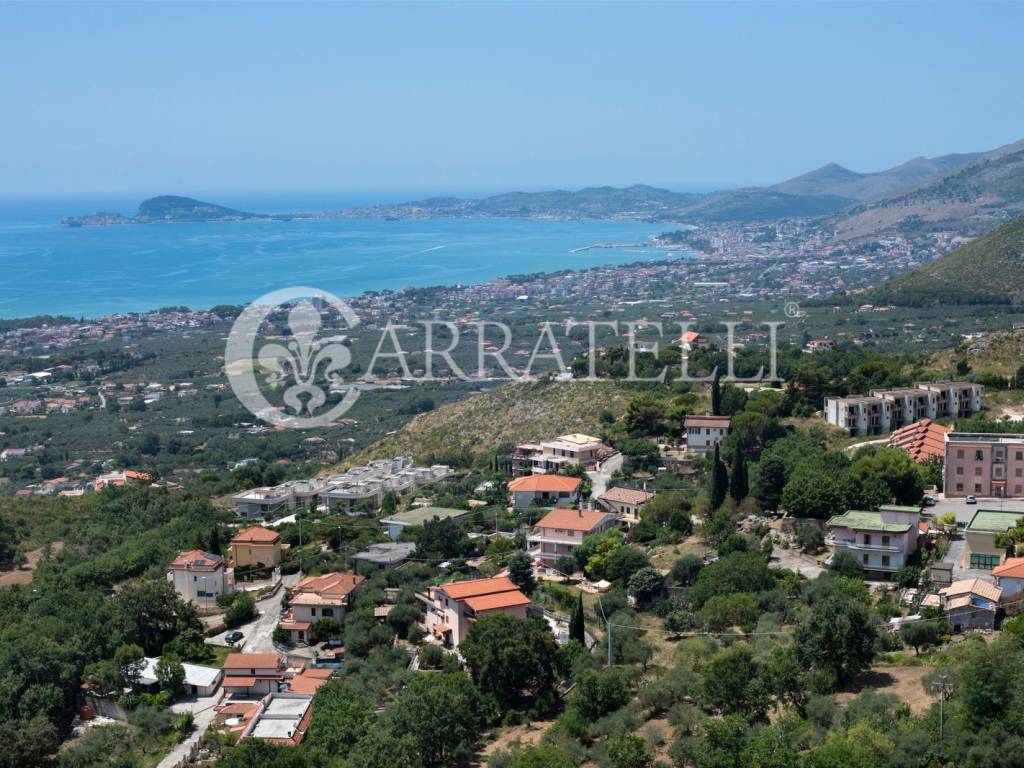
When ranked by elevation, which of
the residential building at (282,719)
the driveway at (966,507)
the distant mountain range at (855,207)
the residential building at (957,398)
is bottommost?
the residential building at (282,719)

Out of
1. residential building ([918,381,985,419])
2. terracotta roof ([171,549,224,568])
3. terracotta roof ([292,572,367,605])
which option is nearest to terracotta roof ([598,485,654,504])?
terracotta roof ([292,572,367,605])

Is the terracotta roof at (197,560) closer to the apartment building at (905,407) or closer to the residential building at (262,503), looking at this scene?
the residential building at (262,503)

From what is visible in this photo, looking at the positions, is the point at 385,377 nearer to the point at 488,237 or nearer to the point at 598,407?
the point at 598,407

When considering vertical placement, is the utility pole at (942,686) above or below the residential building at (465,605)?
above

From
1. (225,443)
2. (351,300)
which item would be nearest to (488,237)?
(351,300)

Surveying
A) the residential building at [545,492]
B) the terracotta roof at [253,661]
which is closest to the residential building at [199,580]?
the terracotta roof at [253,661]

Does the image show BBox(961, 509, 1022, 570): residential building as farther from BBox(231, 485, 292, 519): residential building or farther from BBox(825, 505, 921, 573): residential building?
BBox(231, 485, 292, 519): residential building
